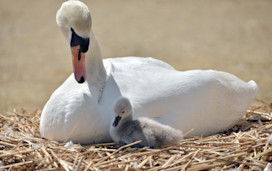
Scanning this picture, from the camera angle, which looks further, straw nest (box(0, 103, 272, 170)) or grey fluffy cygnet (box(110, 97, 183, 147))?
grey fluffy cygnet (box(110, 97, 183, 147))

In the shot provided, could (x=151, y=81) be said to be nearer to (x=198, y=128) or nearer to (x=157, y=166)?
(x=198, y=128)

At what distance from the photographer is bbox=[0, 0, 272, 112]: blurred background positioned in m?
10.2

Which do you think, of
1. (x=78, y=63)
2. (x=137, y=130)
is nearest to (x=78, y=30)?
(x=78, y=63)

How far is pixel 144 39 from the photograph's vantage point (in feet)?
45.3

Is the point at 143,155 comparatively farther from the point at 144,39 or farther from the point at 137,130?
the point at 144,39

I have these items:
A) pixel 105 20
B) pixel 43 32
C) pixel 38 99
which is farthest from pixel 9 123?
pixel 105 20

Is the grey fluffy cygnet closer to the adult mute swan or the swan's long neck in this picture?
the adult mute swan

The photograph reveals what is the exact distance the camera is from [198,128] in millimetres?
4172

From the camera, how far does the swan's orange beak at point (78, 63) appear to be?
389 cm

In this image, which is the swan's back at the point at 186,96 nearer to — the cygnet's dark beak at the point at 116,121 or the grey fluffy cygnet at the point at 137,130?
the grey fluffy cygnet at the point at 137,130

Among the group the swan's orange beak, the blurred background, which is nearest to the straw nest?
the swan's orange beak

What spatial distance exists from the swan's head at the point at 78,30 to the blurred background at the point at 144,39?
4.62 metres

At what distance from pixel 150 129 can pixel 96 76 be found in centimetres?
95

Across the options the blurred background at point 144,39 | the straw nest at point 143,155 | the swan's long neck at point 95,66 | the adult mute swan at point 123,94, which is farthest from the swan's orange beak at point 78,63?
the blurred background at point 144,39
